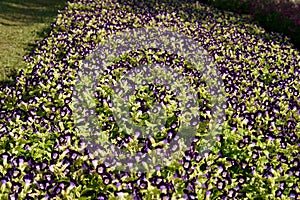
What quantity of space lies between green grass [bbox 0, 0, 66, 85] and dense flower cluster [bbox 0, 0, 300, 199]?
24.4 inches

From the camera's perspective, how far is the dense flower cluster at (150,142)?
14.0ft

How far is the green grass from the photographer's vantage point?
29.4 feet

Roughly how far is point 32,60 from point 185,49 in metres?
3.55

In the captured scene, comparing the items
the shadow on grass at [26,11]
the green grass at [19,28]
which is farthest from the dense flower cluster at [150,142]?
the shadow on grass at [26,11]

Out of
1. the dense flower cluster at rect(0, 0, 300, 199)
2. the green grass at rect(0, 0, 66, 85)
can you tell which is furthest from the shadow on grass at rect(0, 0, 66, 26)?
the dense flower cluster at rect(0, 0, 300, 199)

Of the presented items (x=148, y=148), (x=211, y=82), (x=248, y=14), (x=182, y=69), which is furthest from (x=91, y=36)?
(x=248, y=14)

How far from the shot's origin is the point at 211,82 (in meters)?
7.57

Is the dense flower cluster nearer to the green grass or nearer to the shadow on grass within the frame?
the green grass

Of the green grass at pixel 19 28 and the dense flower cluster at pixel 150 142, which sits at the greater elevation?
the dense flower cluster at pixel 150 142

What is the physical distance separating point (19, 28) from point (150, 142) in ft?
29.1

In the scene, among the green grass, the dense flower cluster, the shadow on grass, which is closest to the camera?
the dense flower cluster

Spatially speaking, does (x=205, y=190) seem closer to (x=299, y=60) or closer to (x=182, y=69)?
(x=182, y=69)

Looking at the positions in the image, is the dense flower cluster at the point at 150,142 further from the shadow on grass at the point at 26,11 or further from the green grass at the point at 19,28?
the shadow on grass at the point at 26,11

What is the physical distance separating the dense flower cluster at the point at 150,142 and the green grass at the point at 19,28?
0.62 m
